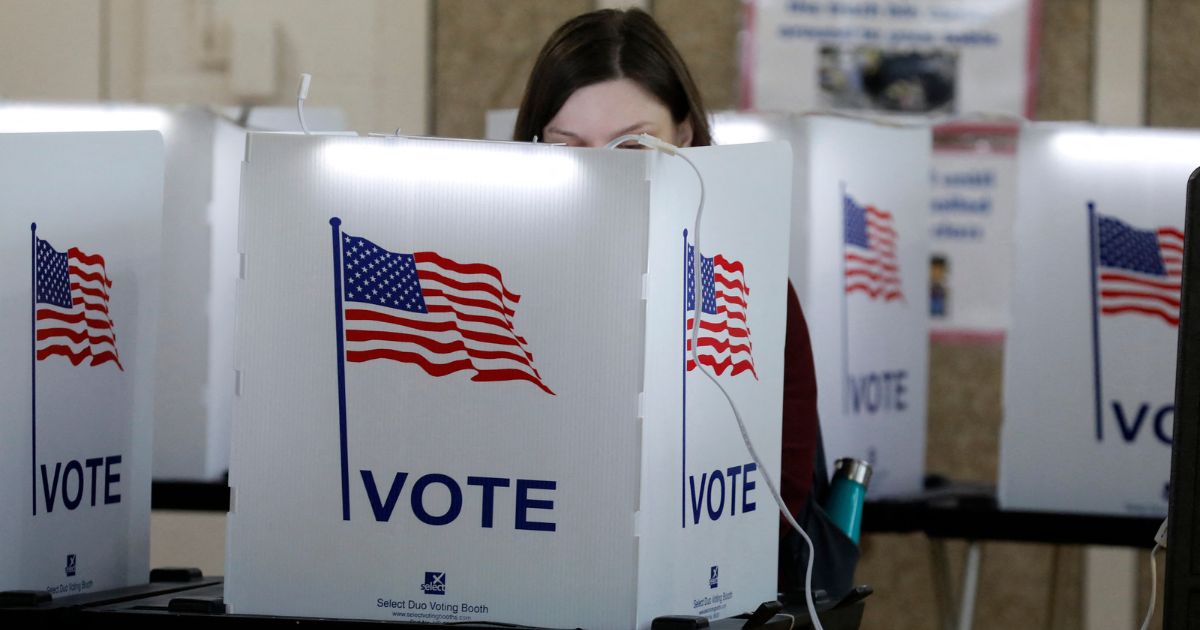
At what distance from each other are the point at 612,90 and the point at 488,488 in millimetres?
662

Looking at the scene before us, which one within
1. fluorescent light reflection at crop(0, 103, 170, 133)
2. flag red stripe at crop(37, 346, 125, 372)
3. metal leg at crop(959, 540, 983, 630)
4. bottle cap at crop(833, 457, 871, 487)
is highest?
fluorescent light reflection at crop(0, 103, 170, 133)

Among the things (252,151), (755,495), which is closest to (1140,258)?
(755,495)

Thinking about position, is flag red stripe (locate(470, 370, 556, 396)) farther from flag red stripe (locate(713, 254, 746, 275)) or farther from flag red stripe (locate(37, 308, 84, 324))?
flag red stripe (locate(37, 308, 84, 324))

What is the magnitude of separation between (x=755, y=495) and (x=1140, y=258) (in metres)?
1.01

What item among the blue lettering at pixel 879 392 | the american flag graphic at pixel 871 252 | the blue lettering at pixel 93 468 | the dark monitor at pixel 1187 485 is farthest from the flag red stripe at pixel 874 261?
the dark monitor at pixel 1187 485

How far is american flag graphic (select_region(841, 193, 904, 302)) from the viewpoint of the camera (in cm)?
210

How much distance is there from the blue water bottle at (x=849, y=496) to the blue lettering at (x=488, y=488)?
53 centimetres

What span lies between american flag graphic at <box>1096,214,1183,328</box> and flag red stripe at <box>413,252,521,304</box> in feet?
3.94

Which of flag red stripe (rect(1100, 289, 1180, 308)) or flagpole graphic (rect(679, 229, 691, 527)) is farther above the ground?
flag red stripe (rect(1100, 289, 1180, 308))

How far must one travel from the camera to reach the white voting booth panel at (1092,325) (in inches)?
77.5

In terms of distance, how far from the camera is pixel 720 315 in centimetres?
113

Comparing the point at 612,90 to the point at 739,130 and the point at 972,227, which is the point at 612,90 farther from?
the point at 972,227

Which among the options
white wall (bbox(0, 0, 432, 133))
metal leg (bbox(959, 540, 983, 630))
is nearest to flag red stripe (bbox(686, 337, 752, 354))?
metal leg (bbox(959, 540, 983, 630))

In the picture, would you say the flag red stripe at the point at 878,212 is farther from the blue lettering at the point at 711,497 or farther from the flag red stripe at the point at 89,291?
the flag red stripe at the point at 89,291
